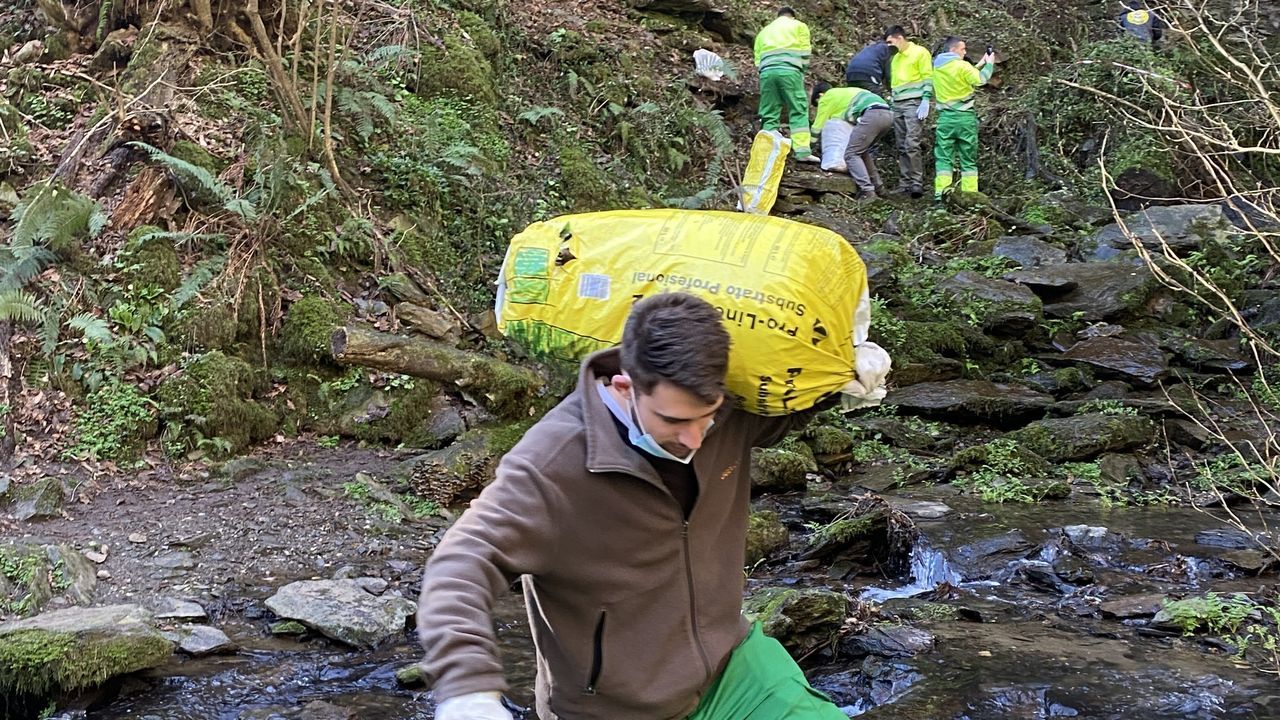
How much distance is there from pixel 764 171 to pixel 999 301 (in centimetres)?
→ 835

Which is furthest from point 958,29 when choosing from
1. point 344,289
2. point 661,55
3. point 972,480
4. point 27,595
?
point 27,595

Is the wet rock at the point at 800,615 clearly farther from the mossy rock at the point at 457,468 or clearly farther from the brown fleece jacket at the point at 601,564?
the mossy rock at the point at 457,468

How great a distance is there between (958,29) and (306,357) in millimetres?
15732

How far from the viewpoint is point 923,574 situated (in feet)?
24.0

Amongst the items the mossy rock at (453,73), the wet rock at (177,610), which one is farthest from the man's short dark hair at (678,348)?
the mossy rock at (453,73)

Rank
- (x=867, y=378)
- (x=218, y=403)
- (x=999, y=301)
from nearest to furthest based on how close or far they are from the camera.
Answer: (x=867, y=378) < (x=218, y=403) < (x=999, y=301)

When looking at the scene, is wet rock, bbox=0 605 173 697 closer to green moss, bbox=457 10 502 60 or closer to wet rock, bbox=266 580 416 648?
wet rock, bbox=266 580 416 648

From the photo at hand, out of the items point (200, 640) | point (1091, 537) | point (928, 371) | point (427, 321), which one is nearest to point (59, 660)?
point (200, 640)

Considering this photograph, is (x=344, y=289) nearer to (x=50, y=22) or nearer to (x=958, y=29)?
(x=50, y=22)

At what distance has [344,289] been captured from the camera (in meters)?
9.64

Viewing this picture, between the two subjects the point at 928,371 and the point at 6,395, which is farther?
the point at 928,371

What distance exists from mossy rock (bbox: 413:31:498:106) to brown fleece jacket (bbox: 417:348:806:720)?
1063 centimetres

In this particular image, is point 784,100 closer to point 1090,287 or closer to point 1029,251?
point 1029,251

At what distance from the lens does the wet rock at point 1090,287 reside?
1229cm
